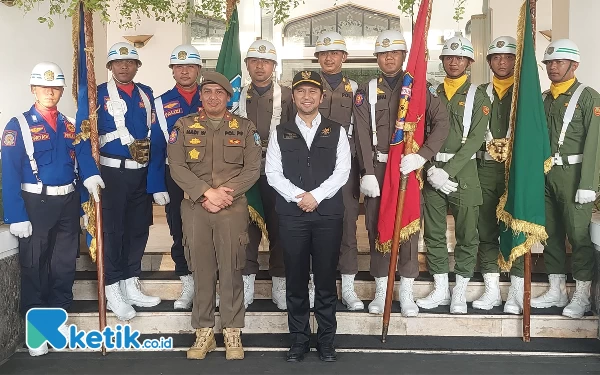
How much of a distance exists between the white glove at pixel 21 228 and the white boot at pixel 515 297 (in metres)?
3.54

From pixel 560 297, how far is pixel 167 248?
3394 millimetres

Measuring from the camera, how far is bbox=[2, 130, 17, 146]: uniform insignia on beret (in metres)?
4.02

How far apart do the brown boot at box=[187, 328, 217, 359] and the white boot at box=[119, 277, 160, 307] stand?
2.37ft

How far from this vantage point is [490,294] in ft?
14.6

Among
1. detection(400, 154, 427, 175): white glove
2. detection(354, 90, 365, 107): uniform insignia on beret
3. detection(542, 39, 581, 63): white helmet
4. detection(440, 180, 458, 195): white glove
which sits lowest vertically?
detection(440, 180, 458, 195): white glove

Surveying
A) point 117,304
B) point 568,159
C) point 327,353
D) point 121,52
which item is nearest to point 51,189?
point 117,304

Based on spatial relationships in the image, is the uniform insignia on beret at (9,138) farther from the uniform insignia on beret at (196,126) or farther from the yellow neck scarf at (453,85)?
the yellow neck scarf at (453,85)

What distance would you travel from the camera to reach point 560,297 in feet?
14.7

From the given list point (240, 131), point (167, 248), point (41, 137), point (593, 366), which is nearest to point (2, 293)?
point (41, 137)

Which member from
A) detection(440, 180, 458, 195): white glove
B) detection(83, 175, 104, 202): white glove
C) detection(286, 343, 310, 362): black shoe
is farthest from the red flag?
detection(83, 175, 104, 202): white glove

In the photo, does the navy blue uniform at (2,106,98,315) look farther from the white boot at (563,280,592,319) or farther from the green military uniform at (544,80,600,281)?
the white boot at (563,280,592,319)

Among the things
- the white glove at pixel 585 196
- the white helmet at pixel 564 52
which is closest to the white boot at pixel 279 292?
the white glove at pixel 585 196

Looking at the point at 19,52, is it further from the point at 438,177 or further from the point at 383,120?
the point at 438,177

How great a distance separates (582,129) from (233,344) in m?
2.97
